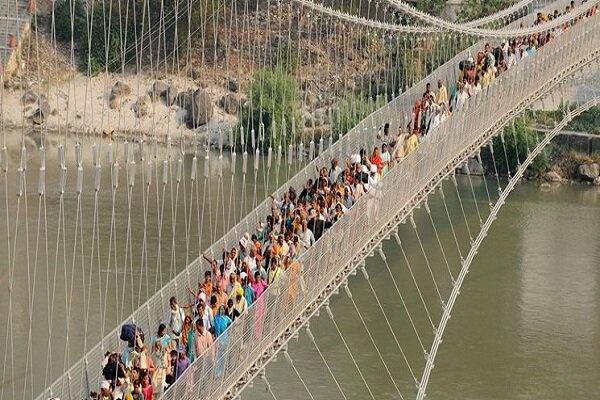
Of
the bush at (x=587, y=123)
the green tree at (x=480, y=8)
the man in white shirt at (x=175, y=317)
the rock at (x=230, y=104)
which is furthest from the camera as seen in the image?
the green tree at (x=480, y=8)

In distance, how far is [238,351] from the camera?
1148 centimetres

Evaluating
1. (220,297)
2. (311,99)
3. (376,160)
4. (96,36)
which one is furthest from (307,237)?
(96,36)

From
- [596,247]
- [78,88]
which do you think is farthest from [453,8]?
[596,247]

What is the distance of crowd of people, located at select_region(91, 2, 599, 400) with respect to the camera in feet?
35.2

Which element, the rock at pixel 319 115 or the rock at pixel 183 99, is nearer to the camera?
the rock at pixel 319 115

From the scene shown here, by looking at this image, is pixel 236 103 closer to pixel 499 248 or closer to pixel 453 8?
pixel 453 8

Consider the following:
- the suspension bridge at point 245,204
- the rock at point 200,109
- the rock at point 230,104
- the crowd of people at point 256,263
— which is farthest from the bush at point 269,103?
the crowd of people at point 256,263

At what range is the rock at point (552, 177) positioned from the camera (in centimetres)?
2942

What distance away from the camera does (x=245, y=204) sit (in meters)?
23.7

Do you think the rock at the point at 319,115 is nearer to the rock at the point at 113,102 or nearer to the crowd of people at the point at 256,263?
the rock at the point at 113,102

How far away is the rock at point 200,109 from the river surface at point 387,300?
4.92 m

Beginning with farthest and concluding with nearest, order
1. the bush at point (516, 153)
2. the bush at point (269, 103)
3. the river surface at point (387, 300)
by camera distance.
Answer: the bush at point (516, 153)
the bush at point (269, 103)
the river surface at point (387, 300)

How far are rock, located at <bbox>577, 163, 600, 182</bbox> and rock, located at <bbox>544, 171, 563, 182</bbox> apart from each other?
386 mm

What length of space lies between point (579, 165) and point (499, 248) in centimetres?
713
